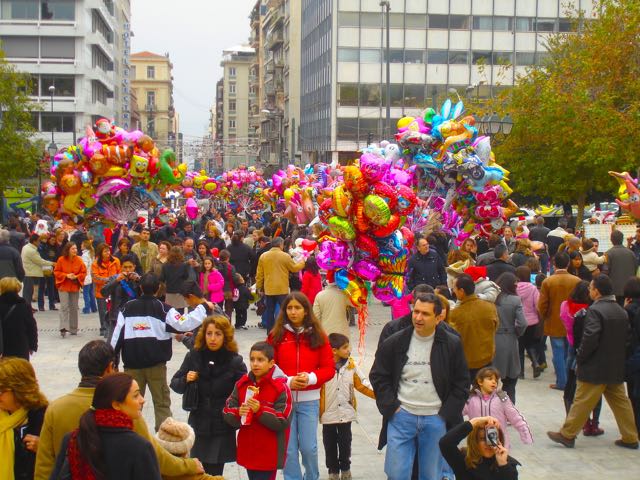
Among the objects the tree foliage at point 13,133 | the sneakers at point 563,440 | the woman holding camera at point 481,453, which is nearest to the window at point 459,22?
the tree foliage at point 13,133

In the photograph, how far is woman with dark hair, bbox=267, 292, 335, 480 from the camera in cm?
673

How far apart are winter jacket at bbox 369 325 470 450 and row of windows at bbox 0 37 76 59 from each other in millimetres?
50297

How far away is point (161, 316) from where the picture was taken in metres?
7.96

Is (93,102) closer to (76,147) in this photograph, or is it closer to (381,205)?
(76,147)

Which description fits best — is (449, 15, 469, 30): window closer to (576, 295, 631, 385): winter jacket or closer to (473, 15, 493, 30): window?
(473, 15, 493, 30): window

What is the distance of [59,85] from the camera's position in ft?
177

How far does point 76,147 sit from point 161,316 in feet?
47.2

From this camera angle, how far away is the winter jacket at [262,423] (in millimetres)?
6113

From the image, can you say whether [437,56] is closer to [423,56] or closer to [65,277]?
[423,56]

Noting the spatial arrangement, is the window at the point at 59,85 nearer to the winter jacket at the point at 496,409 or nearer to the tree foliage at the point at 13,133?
the tree foliage at the point at 13,133

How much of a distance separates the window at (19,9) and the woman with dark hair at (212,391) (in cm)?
5069

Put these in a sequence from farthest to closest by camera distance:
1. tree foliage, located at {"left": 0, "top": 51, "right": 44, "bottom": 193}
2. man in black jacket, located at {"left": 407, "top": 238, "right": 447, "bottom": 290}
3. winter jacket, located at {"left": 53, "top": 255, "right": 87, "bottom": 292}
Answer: tree foliage, located at {"left": 0, "top": 51, "right": 44, "bottom": 193} < winter jacket, located at {"left": 53, "top": 255, "right": 87, "bottom": 292} < man in black jacket, located at {"left": 407, "top": 238, "right": 447, "bottom": 290}

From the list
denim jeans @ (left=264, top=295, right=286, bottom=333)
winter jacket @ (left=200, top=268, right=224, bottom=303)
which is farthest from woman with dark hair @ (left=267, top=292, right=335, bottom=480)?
winter jacket @ (left=200, top=268, right=224, bottom=303)

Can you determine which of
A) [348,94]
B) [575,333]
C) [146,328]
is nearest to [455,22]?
[348,94]
